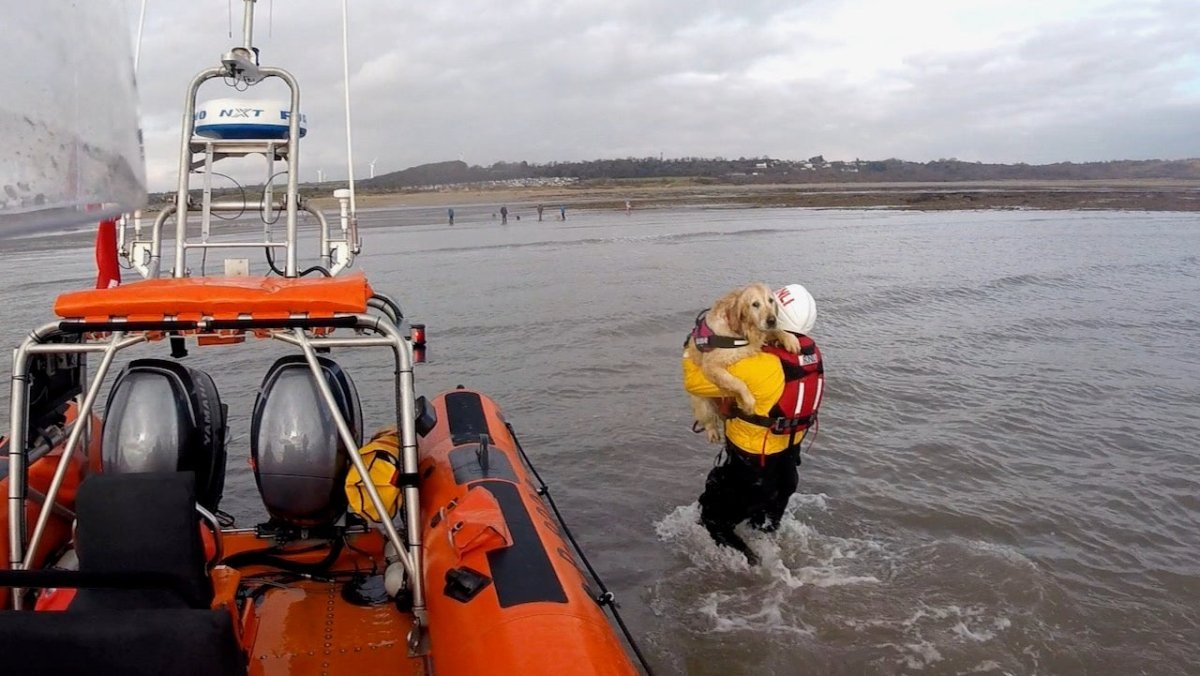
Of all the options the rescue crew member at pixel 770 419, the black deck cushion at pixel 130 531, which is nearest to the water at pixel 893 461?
the rescue crew member at pixel 770 419

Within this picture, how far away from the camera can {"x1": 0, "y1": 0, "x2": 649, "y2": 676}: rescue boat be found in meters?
2.04

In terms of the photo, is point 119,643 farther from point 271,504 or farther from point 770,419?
point 770,419

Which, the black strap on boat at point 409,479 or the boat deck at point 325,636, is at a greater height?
the black strap on boat at point 409,479

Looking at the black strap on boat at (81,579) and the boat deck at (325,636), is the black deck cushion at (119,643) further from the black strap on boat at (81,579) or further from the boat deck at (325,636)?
the boat deck at (325,636)

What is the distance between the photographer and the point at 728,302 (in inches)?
149

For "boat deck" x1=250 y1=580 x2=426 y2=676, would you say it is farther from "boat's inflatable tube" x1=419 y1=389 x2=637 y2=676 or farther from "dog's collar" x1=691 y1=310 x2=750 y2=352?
"dog's collar" x1=691 y1=310 x2=750 y2=352

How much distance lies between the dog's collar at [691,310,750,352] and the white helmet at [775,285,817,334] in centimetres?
22

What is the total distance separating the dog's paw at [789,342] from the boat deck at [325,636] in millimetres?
2095

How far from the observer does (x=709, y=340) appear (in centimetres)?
380

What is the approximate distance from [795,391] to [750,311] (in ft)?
1.53

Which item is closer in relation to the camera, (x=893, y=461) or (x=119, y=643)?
Result: (x=119, y=643)

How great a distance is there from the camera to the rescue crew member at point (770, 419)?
374 centimetres

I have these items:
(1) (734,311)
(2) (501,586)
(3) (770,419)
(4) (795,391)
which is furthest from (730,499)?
(2) (501,586)

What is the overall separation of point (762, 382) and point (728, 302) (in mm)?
419
